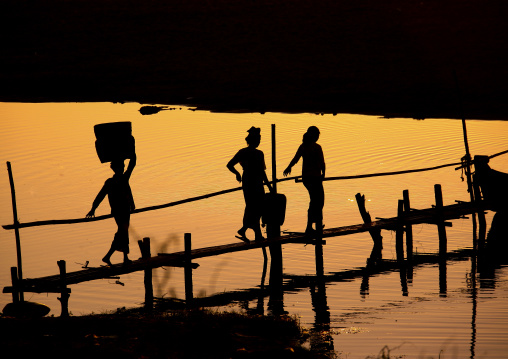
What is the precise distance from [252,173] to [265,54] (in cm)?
2541

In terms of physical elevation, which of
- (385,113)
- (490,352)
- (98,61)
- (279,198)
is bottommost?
(490,352)

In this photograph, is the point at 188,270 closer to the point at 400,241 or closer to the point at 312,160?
the point at 312,160

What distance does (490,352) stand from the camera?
11773 millimetres

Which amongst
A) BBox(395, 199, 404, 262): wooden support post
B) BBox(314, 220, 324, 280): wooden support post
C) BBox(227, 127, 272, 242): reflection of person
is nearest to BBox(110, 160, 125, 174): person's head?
BBox(227, 127, 272, 242): reflection of person

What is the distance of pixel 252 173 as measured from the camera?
14625 mm

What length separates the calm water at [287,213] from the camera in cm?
1346

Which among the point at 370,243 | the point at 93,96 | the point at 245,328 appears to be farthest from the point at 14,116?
the point at 245,328

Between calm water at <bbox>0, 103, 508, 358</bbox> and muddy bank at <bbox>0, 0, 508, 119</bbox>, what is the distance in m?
1.27

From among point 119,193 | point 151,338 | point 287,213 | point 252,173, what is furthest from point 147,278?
point 287,213

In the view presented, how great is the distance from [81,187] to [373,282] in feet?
33.6

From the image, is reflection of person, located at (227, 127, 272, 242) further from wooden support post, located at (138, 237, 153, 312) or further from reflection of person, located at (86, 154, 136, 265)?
reflection of person, located at (86, 154, 136, 265)

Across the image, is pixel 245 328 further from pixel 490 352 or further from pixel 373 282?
pixel 373 282

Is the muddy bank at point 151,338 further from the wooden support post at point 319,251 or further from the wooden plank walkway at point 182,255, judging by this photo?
the wooden support post at point 319,251

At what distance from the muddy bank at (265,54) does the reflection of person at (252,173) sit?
1838cm
